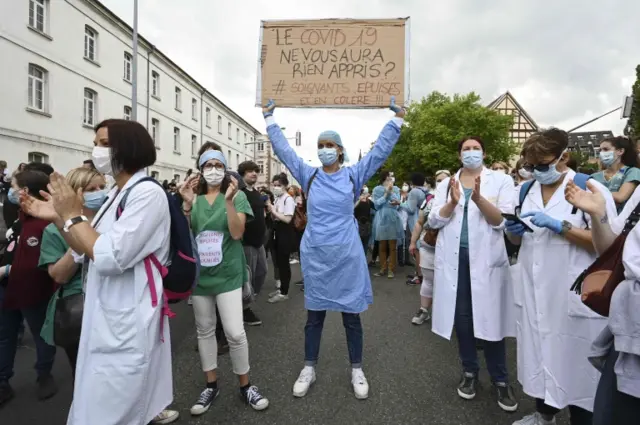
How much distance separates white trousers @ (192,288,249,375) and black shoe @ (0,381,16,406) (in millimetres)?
1553

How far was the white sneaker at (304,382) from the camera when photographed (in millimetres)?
3111

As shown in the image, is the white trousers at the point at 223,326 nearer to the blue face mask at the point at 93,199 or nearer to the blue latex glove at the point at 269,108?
the blue face mask at the point at 93,199

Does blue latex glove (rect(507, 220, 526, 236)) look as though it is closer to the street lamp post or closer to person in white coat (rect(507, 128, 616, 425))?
person in white coat (rect(507, 128, 616, 425))

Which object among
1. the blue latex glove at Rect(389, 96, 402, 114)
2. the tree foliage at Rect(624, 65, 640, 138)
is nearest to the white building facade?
the blue latex glove at Rect(389, 96, 402, 114)

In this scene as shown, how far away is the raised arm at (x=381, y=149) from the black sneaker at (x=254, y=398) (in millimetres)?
1729

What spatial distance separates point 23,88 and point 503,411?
18.6 m

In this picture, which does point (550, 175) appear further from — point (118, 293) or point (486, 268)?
point (118, 293)

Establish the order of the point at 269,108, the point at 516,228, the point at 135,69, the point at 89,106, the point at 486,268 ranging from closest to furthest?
the point at 516,228 → the point at 486,268 → the point at 269,108 → the point at 135,69 → the point at 89,106

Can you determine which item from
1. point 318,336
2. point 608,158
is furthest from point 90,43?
point 608,158

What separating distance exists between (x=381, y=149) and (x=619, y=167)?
315cm

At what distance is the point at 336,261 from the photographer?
10.2 ft

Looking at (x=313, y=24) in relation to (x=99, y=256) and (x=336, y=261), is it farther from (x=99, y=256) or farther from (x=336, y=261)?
(x=99, y=256)

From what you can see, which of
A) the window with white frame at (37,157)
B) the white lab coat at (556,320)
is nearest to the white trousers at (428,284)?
the white lab coat at (556,320)

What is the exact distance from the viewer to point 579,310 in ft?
7.63
